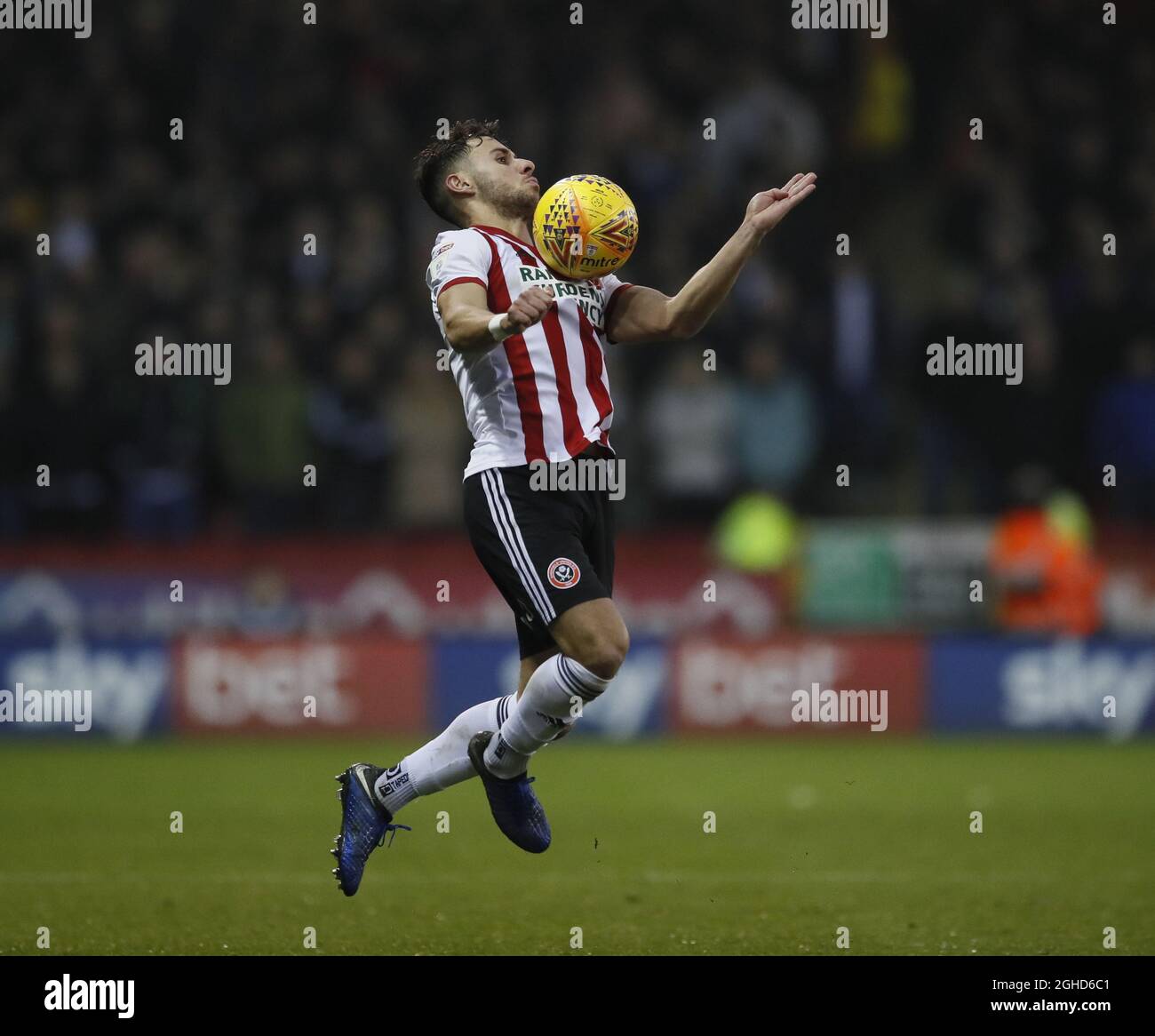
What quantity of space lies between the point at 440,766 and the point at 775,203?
7.72 feet

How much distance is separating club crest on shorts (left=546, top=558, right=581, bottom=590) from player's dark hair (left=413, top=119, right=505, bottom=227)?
1401mm

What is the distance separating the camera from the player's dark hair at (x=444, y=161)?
687 centimetres

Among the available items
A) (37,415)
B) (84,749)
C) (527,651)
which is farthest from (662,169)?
(527,651)

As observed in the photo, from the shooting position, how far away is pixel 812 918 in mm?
6953

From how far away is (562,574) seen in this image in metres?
6.31

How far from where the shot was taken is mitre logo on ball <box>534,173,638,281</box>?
638cm

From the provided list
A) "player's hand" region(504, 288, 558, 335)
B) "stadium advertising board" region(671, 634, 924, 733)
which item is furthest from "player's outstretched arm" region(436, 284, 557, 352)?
"stadium advertising board" region(671, 634, 924, 733)

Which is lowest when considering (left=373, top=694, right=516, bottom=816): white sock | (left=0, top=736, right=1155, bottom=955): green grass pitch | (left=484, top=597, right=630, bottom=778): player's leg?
(left=0, top=736, right=1155, bottom=955): green grass pitch

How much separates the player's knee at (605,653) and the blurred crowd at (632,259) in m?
8.21

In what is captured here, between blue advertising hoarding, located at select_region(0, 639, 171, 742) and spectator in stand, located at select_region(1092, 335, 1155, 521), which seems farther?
spectator in stand, located at select_region(1092, 335, 1155, 521)

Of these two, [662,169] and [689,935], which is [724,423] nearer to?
[662,169]

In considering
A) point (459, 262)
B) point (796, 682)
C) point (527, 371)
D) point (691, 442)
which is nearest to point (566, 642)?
point (527, 371)

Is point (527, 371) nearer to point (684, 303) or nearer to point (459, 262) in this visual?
point (459, 262)

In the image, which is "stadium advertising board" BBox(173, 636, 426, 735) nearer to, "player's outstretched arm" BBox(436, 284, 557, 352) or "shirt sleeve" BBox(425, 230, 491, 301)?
"shirt sleeve" BBox(425, 230, 491, 301)
